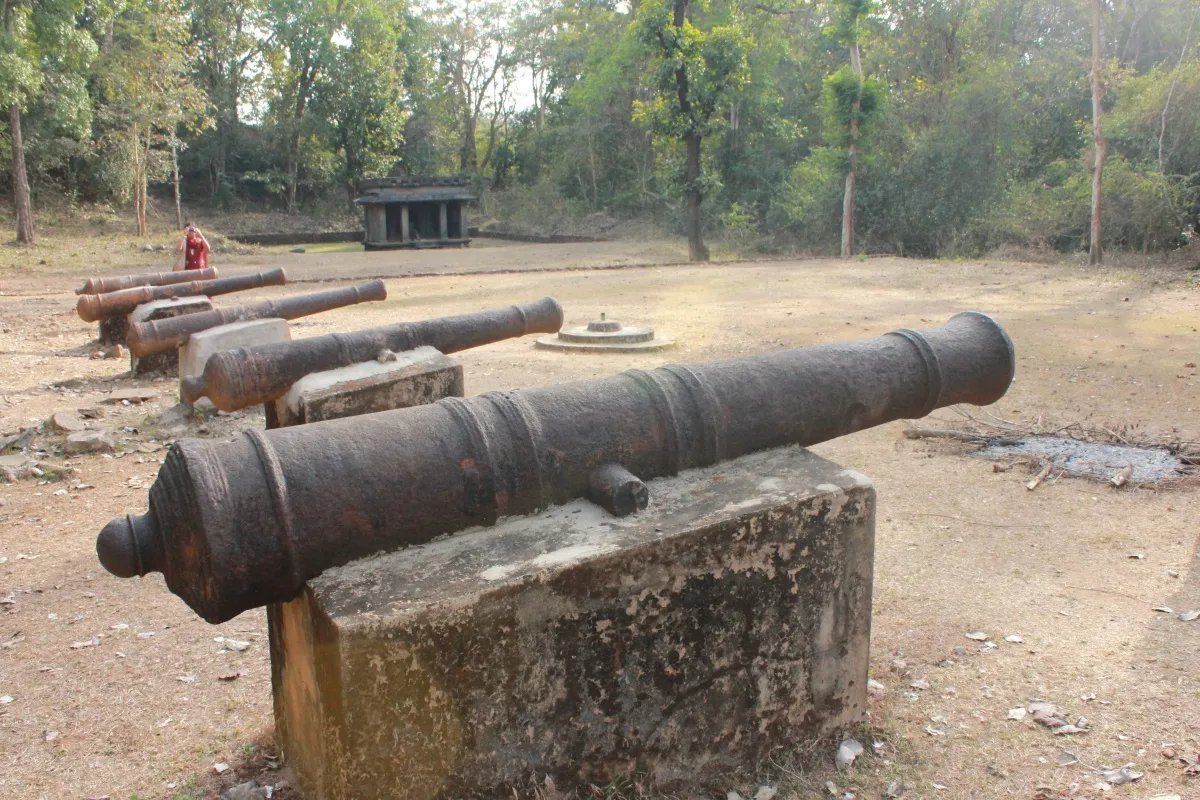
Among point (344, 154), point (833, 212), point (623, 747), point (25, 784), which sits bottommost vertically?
point (25, 784)

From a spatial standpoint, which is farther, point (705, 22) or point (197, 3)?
point (197, 3)

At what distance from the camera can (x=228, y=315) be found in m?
9.12

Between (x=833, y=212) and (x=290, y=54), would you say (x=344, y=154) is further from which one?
(x=833, y=212)

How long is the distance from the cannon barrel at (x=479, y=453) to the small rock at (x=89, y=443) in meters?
5.39

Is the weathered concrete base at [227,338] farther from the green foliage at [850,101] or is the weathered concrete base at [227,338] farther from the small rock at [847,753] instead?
the green foliage at [850,101]

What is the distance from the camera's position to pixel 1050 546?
5.01 meters

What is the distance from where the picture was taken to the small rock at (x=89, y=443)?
23.6 feet

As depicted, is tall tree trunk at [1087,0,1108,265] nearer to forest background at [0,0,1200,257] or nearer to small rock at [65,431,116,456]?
forest background at [0,0,1200,257]

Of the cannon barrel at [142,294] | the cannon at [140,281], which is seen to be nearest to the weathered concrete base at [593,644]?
the cannon barrel at [142,294]

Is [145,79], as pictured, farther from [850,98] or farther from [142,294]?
[142,294]

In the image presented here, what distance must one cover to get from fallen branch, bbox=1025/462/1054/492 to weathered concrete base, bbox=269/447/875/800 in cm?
324

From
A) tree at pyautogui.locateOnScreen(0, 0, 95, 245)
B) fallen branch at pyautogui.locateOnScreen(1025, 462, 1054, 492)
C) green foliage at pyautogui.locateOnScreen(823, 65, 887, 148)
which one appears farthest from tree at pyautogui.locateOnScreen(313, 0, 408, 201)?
fallen branch at pyautogui.locateOnScreen(1025, 462, 1054, 492)

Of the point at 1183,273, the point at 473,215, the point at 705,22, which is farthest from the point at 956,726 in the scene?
the point at 473,215

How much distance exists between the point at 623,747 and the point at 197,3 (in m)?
42.0
